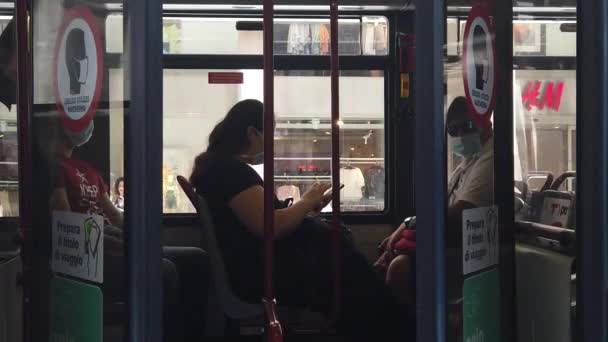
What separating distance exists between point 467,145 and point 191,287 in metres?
2.13

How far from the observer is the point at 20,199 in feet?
6.94

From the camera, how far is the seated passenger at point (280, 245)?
3193mm

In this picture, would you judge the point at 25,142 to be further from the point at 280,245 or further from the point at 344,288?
the point at 344,288

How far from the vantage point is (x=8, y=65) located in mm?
2408

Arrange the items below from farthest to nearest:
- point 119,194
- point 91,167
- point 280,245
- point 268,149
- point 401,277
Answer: point 401,277 < point 280,245 < point 268,149 < point 91,167 < point 119,194

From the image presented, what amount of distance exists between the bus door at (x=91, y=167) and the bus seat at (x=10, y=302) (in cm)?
24

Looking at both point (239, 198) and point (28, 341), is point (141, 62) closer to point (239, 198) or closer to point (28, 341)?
point (28, 341)

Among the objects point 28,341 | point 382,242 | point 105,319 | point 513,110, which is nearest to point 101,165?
point 105,319

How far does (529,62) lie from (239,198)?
1324 millimetres

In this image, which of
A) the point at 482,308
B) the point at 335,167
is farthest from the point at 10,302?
the point at 335,167

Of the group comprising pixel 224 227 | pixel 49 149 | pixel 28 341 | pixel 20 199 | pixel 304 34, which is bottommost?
pixel 28 341

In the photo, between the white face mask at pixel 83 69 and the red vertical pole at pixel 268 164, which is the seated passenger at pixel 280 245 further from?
the white face mask at pixel 83 69

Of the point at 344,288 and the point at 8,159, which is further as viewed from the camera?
the point at 344,288

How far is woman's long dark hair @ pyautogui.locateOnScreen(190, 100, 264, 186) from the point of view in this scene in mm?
3342
